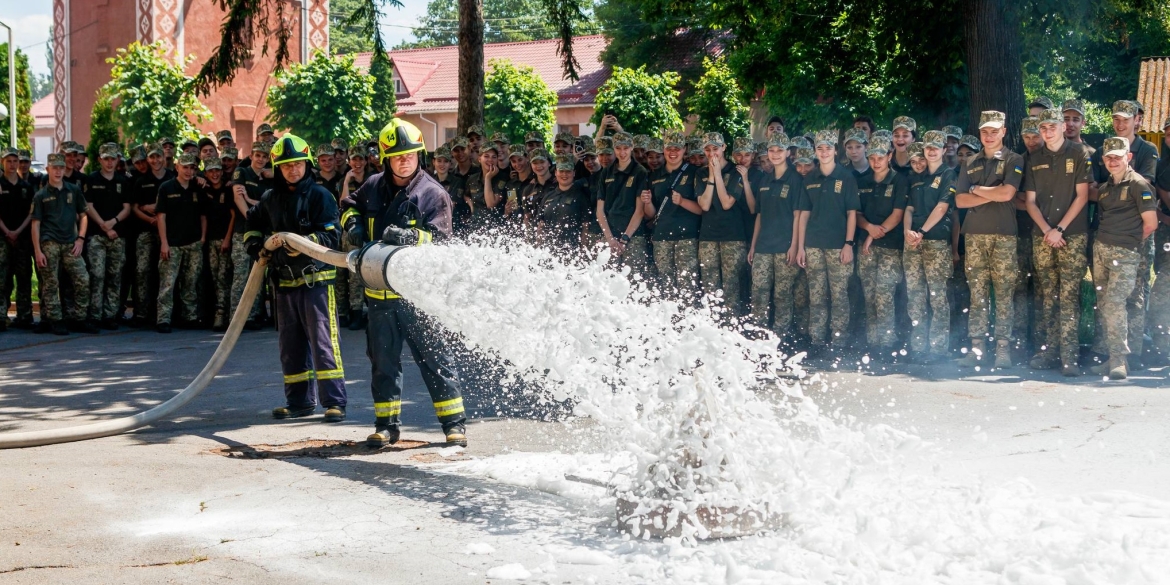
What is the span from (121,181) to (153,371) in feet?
15.1

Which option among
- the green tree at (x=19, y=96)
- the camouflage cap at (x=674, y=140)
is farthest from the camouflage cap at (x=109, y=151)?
the green tree at (x=19, y=96)

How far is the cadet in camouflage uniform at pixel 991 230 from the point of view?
10141mm

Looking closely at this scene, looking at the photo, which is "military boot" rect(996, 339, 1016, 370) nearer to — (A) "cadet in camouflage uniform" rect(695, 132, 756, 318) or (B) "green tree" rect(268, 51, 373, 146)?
(A) "cadet in camouflage uniform" rect(695, 132, 756, 318)

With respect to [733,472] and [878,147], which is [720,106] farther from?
[733,472]

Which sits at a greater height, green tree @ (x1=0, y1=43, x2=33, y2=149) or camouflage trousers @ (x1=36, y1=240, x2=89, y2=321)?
green tree @ (x1=0, y1=43, x2=33, y2=149)

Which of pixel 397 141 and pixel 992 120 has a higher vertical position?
pixel 992 120

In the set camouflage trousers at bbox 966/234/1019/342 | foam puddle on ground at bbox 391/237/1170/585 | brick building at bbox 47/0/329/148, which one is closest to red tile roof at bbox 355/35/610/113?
brick building at bbox 47/0/329/148

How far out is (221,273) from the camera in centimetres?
1409

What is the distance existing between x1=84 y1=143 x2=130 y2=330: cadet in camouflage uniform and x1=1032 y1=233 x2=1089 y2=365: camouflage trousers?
10579 mm

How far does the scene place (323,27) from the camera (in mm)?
41094

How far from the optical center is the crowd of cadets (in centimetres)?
995

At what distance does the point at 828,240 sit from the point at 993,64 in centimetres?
405

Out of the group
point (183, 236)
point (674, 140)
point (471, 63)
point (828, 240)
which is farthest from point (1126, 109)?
point (183, 236)

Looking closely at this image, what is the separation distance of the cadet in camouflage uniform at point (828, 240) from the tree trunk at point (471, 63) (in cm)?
612
